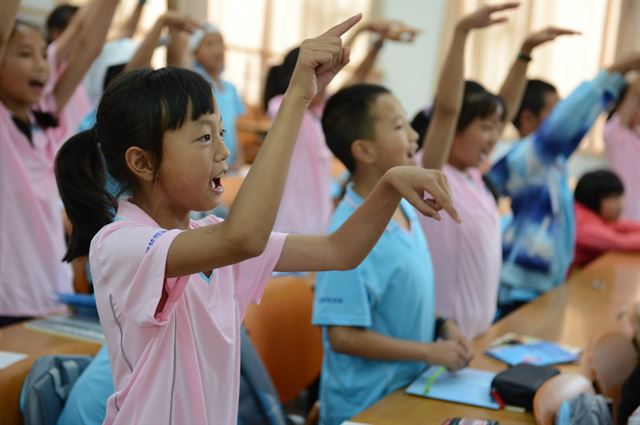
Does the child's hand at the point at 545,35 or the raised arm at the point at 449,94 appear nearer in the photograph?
the raised arm at the point at 449,94

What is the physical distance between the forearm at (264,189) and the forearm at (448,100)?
1200 millimetres

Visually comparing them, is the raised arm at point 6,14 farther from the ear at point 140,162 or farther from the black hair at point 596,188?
→ the black hair at point 596,188

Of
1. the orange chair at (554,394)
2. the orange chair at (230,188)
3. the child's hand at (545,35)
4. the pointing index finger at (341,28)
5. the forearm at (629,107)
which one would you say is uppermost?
the pointing index finger at (341,28)

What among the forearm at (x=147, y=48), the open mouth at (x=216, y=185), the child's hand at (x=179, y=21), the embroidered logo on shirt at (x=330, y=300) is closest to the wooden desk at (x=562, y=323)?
the embroidered logo on shirt at (x=330, y=300)

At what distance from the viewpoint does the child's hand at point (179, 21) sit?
2436 mm

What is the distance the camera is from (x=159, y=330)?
3.77 feet

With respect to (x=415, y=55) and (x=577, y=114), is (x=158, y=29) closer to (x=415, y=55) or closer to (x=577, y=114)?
(x=577, y=114)

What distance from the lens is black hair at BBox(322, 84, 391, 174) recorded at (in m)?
1.98

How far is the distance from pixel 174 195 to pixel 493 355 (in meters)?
1.18

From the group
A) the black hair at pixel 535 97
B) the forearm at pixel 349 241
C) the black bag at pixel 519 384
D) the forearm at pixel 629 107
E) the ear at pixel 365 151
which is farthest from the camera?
the forearm at pixel 629 107

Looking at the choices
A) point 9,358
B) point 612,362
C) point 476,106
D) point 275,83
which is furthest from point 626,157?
point 9,358

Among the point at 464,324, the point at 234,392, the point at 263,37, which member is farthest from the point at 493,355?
the point at 263,37

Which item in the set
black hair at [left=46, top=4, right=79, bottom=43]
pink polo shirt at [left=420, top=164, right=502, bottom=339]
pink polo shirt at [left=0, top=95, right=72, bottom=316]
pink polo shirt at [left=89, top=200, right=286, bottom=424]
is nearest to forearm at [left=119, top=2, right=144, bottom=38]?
black hair at [left=46, top=4, right=79, bottom=43]

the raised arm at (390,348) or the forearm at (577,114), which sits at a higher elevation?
the forearm at (577,114)
